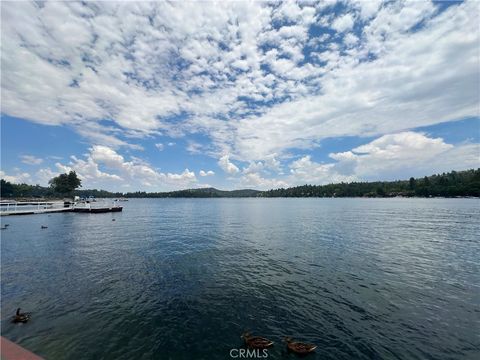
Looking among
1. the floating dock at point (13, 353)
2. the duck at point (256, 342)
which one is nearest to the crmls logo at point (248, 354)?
the duck at point (256, 342)

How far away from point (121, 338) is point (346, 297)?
1534 cm

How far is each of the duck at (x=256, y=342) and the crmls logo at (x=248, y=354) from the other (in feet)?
0.59

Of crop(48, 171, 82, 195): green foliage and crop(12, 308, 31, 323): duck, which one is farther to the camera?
crop(48, 171, 82, 195): green foliage

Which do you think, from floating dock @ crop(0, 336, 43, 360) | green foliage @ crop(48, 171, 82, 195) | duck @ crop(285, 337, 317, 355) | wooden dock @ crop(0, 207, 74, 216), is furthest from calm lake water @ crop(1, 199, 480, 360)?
green foliage @ crop(48, 171, 82, 195)

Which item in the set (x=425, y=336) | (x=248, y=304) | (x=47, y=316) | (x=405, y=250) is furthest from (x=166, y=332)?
(x=405, y=250)

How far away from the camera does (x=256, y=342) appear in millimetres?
12164

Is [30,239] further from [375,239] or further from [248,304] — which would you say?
[375,239]

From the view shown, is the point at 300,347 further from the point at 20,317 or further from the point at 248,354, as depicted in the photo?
the point at 20,317

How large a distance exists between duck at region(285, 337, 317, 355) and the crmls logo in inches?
50.6

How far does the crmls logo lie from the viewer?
11555mm

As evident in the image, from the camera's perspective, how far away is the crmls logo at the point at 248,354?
37.9ft

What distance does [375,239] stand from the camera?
129 feet

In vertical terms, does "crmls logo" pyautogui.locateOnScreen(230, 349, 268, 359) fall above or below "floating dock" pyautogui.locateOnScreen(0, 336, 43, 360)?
below

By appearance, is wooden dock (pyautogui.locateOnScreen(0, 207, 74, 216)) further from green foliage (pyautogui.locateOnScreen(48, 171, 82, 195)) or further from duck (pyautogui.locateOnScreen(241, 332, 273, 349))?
duck (pyautogui.locateOnScreen(241, 332, 273, 349))
